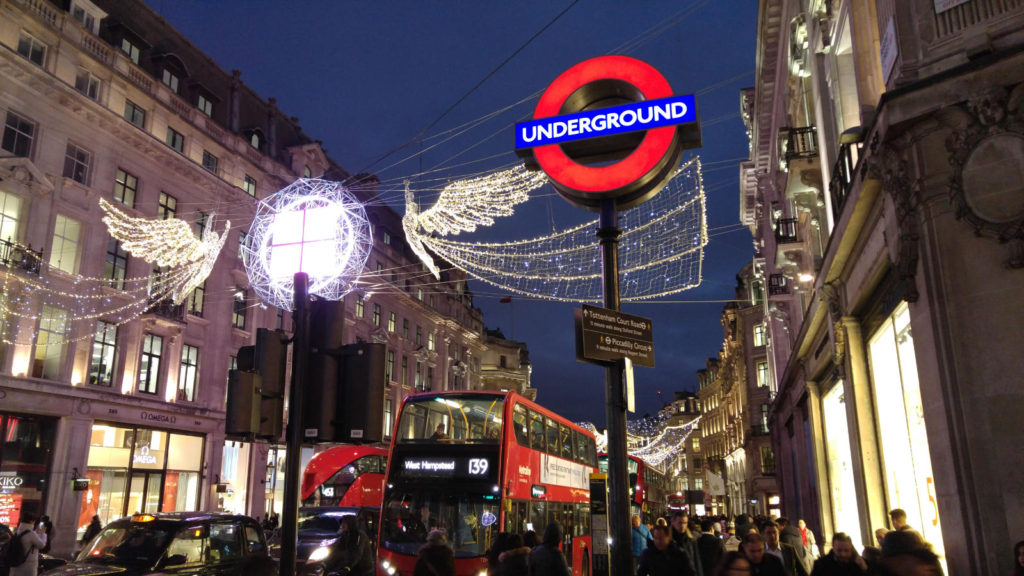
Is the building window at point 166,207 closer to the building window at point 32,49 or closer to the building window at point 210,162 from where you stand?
the building window at point 210,162

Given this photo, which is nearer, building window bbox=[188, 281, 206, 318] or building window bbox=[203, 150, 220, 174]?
building window bbox=[188, 281, 206, 318]

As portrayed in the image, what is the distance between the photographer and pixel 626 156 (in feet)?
24.7

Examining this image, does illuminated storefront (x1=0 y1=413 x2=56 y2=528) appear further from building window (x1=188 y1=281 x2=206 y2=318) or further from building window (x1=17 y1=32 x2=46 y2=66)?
building window (x1=17 y1=32 x2=46 y2=66)

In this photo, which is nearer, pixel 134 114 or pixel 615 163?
pixel 615 163

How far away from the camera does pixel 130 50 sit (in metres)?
29.0

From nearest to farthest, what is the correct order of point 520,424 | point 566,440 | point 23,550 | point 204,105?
point 23,550 → point 520,424 → point 566,440 → point 204,105

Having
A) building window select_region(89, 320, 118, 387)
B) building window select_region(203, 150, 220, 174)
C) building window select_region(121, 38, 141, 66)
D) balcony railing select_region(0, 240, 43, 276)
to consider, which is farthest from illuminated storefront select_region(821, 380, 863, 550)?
building window select_region(121, 38, 141, 66)

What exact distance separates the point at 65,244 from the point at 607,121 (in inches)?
974

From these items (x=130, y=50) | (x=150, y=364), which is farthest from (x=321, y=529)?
(x=130, y=50)

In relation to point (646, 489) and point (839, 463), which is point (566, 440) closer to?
point (839, 463)

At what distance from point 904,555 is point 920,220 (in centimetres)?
578

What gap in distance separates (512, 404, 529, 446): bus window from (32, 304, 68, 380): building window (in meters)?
18.6

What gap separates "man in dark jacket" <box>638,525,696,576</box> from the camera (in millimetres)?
7316

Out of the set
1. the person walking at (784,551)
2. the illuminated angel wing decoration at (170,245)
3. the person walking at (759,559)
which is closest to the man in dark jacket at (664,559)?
the person walking at (759,559)
